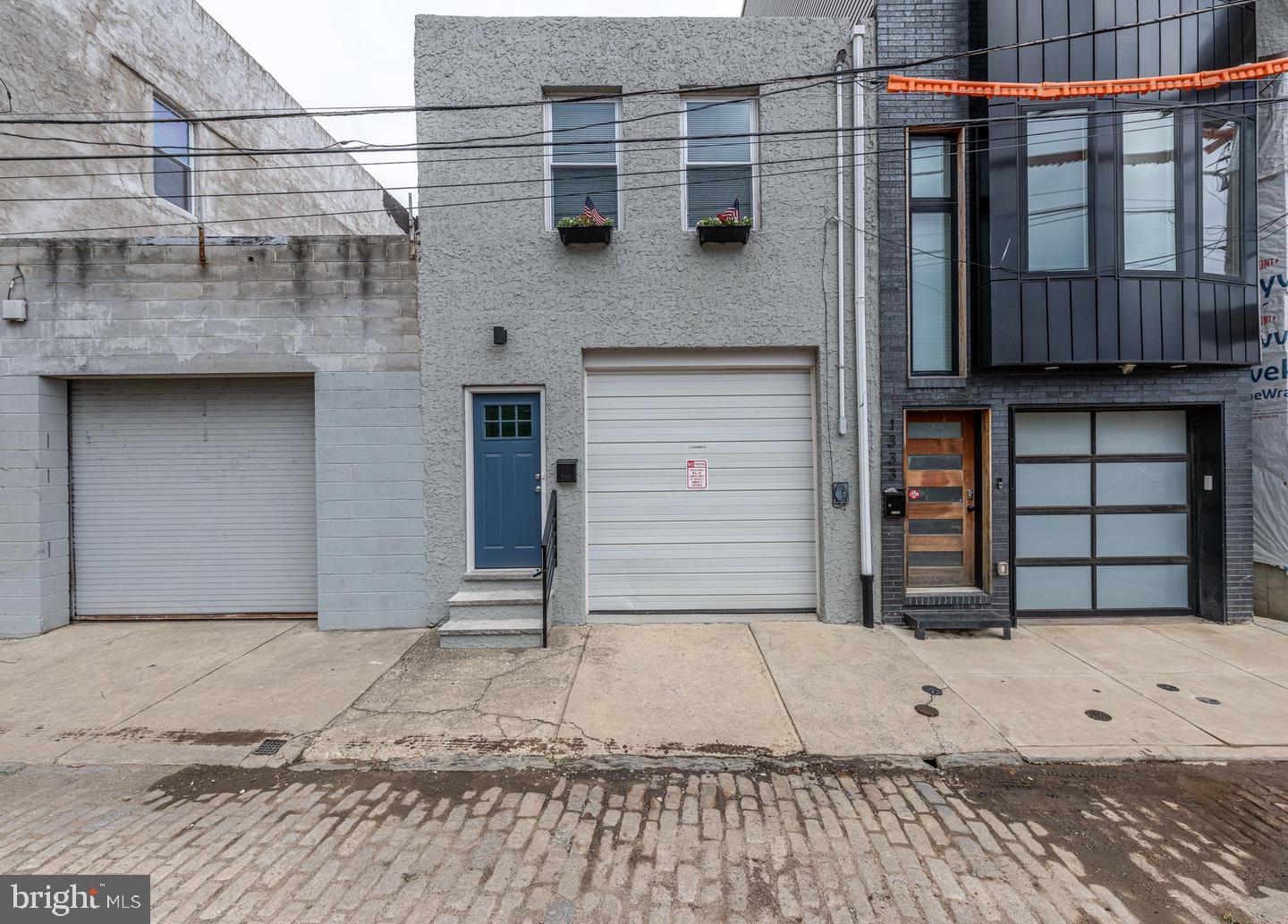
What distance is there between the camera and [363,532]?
581 centimetres

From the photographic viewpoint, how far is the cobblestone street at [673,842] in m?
2.38

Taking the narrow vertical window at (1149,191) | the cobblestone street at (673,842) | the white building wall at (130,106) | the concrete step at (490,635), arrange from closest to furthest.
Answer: the cobblestone street at (673,842)
the concrete step at (490,635)
the narrow vertical window at (1149,191)
the white building wall at (130,106)

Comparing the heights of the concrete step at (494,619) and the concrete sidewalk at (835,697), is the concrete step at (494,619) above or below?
above

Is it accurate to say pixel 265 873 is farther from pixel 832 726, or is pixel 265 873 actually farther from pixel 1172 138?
pixel 1172 138

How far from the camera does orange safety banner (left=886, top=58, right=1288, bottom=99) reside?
16.5 ft

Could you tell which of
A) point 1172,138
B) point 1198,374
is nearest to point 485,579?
point 1198,374

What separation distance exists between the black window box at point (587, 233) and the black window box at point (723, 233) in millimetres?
988

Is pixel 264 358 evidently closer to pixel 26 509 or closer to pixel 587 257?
pixel 26 509

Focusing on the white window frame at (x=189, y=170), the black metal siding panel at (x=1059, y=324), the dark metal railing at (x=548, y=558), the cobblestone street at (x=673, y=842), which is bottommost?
the cobblestone street at (x=673, y=842)

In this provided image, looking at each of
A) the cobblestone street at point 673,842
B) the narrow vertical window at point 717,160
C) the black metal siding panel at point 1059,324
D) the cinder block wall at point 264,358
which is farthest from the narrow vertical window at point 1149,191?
the cinder block wall at point 264,358

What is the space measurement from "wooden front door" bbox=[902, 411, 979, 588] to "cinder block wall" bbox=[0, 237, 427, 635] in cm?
549

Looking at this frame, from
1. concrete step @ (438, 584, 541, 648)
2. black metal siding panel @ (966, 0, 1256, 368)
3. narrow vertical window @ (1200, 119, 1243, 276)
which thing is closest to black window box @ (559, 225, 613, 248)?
concrete step @ (438, 584, 541, 648)

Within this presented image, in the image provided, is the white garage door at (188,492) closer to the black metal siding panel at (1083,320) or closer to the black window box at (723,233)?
the black window box at (723,233)

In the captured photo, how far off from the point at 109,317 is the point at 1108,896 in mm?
9361
